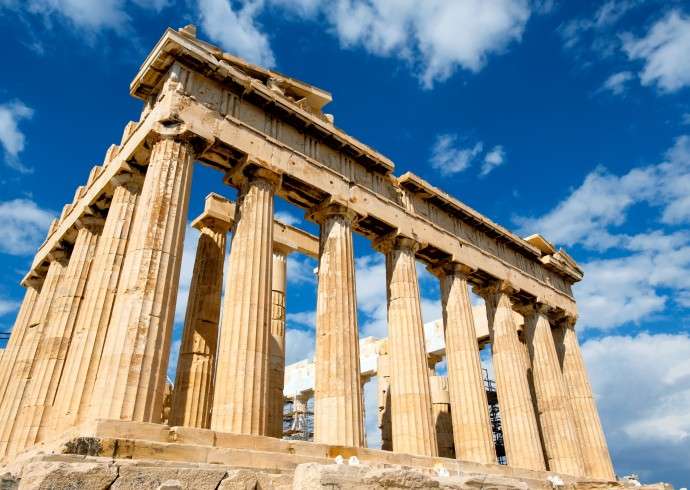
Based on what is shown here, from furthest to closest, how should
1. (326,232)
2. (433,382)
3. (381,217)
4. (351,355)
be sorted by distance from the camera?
(433,382), (381,217), (326,232), (351,355)

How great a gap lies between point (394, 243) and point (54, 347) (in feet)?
38.8

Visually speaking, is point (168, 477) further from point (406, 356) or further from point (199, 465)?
point (406, 356)

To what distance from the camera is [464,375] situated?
813 inches

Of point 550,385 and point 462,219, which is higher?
point 462,219

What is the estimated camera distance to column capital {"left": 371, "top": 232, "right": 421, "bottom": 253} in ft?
68.1

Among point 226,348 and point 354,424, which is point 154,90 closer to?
point 226,348

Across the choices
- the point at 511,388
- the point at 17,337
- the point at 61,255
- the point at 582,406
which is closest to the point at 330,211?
the point at 61,255

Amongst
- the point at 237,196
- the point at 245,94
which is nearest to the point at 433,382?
the point at 237,196

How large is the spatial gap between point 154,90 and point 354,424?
11.4 meters

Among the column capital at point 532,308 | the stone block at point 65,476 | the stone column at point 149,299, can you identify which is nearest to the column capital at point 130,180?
the stone column at point 149,299

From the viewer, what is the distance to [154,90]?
16.6 meters

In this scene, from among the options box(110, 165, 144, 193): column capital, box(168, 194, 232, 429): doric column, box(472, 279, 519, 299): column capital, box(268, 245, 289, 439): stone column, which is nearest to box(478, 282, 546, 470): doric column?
box(472, 279, 519, 299): column capital

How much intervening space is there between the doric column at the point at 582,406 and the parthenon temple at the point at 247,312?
0.39 ft

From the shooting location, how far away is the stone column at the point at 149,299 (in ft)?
37.5
